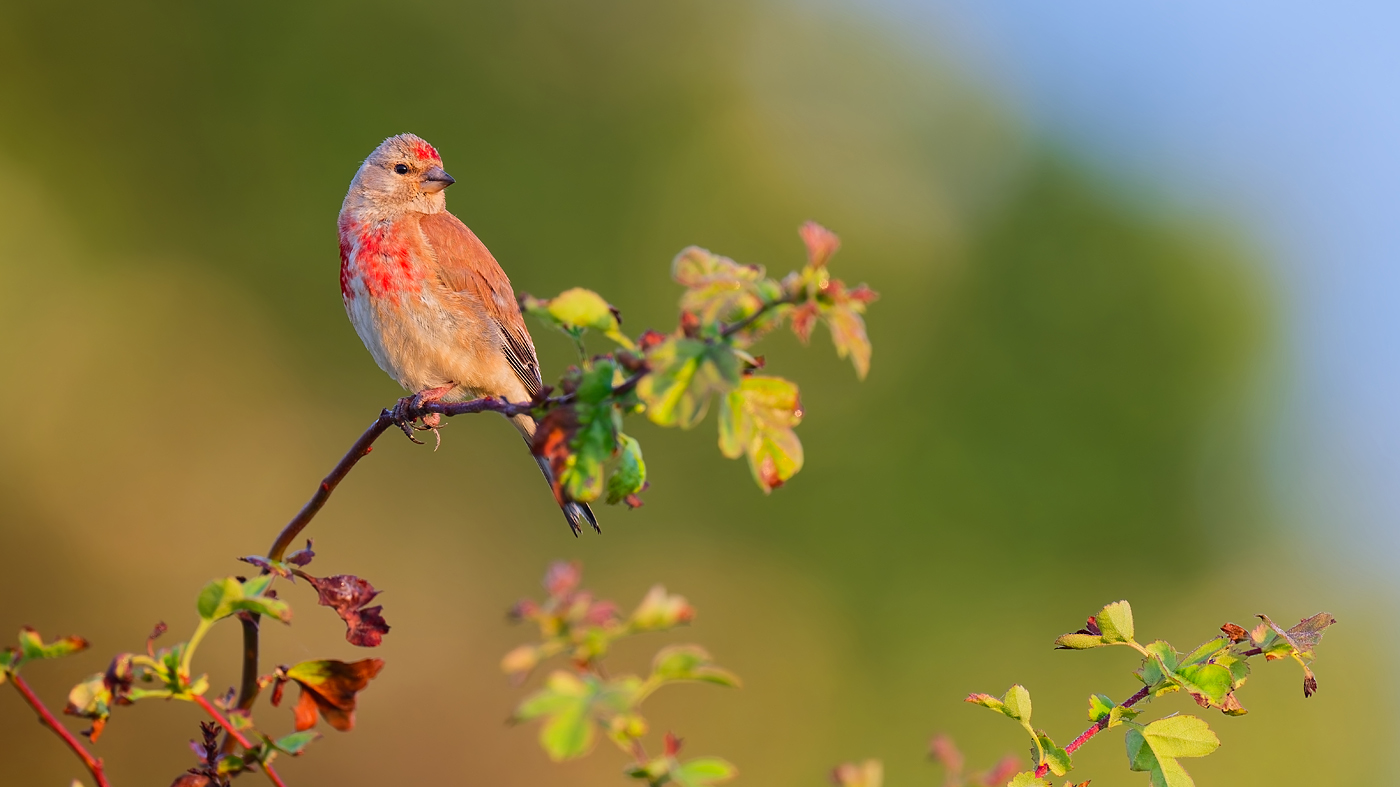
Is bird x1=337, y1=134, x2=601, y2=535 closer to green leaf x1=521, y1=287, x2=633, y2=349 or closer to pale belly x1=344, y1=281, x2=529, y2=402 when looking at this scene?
pale belly x1=344, y1=281, x2=529, y2=402

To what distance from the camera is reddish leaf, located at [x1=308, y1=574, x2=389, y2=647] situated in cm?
162

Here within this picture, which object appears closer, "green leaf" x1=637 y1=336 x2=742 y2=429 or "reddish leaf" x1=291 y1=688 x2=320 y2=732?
"green leaf" x1=637 y1=336 x2=742 y2=429

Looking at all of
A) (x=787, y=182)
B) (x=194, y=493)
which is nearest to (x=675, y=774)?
(x=194, y=493)

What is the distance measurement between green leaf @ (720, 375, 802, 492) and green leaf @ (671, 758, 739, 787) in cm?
39

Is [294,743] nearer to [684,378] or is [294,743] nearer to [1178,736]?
[684,378]

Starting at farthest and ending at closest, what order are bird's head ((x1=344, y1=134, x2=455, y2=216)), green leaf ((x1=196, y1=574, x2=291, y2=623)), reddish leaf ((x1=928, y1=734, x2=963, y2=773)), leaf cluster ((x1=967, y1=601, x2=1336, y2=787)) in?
bird's head ((x1=344, y1=134, x2=455, y2=216)) → leaf cluster ((x1=967, y1=601, x2=1336, y2=787)) → green leaf ((x1=196, y1=574, x2=291, y2=623)) → reddish leaf ((x1=928, y1=734, x2=963, y2=773))

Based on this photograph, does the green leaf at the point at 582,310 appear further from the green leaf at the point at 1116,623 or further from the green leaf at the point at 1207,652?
the green leaf at the point at 1207,652

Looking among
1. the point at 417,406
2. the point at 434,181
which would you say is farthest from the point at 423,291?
the point at 417,406

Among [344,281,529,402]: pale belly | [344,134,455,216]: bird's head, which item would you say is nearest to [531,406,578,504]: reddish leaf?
[344,281,529,402]: pale belly

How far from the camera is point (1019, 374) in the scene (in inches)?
644

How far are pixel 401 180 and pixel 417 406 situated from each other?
7.31 feet

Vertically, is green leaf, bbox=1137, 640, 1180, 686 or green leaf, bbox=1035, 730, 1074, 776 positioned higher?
green leaf, bbox=1137, 640, 1180, 686

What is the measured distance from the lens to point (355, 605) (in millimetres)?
1652

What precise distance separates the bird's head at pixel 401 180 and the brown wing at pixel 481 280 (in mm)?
105
